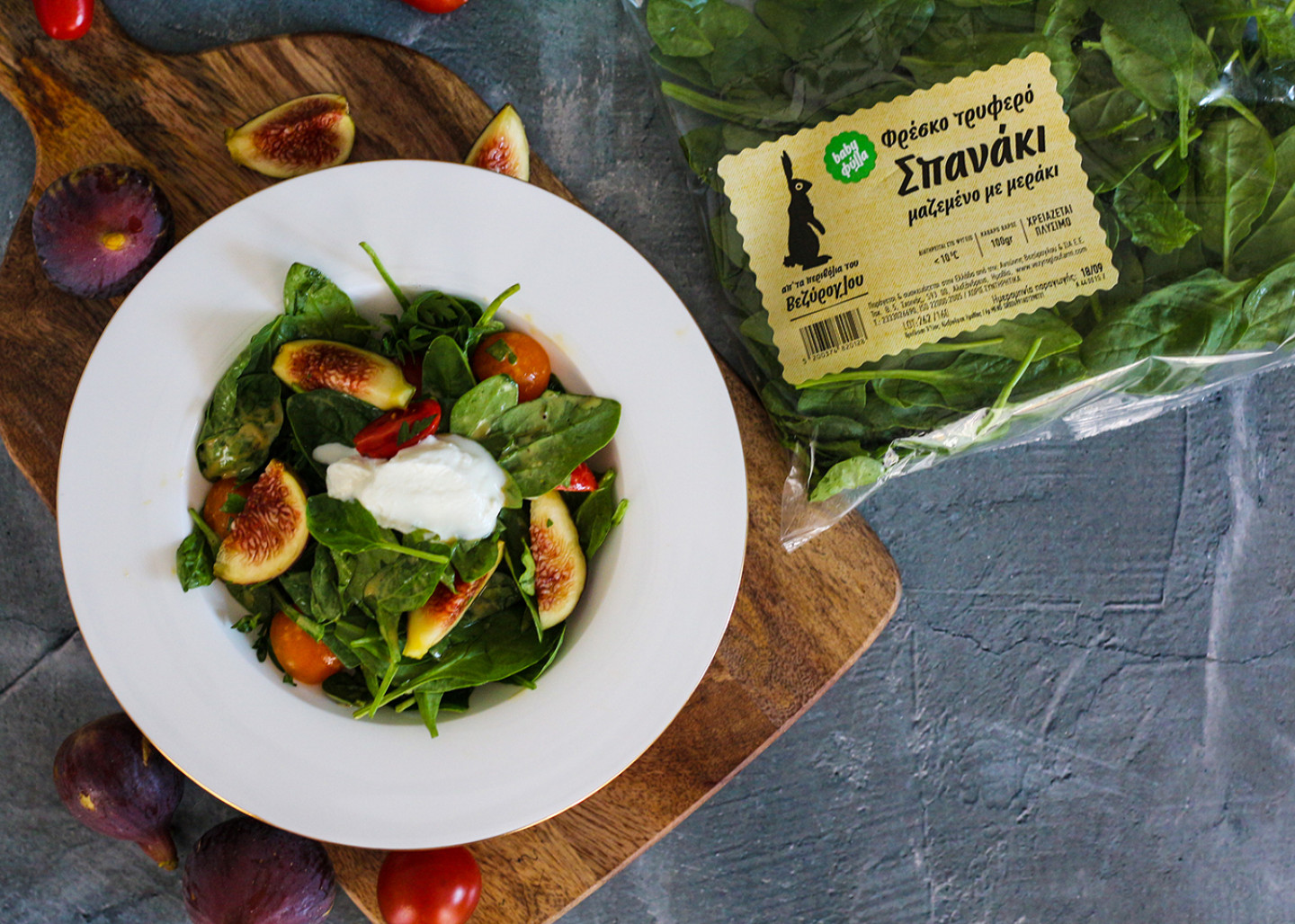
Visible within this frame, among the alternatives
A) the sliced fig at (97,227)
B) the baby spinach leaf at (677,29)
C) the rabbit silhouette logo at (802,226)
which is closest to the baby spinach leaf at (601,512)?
the rabbit silhouette logo at (802,226)

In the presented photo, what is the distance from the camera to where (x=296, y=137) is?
134 cm

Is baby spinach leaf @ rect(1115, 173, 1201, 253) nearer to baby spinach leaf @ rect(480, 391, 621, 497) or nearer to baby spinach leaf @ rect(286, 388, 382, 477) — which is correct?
baby spinach leaf @ rect(480, 391, 621, 497)

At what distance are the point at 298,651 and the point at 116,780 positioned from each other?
463mm

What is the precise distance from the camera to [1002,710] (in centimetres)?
168

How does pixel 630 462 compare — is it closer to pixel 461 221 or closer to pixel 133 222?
pixel 461 221

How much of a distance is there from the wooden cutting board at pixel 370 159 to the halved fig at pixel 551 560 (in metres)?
0.35

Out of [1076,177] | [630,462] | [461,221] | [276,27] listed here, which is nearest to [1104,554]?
[1076,177]

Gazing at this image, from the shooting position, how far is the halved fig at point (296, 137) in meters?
1.34

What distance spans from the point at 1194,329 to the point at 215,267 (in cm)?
137

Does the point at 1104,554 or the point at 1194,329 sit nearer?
the point at 1194,329

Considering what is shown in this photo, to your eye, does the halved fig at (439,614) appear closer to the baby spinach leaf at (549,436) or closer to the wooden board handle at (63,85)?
the baby spinach leaf at (549,436)

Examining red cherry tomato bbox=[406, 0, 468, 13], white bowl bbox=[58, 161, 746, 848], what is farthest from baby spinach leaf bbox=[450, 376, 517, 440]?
red cherry tomato bbox=[406, 0, 468, 13]

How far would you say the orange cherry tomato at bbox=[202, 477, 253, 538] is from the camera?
119cm

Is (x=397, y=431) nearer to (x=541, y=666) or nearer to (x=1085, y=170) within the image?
(x=541, y=666)
